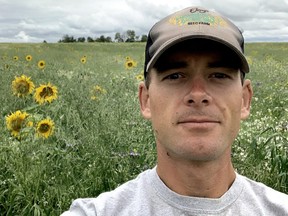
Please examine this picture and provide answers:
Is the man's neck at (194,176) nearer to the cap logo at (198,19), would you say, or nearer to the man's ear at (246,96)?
the man's ear at (246,96)

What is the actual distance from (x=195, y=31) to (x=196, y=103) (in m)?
0.21

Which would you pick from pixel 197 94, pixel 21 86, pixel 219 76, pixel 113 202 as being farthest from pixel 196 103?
pixel 21 86

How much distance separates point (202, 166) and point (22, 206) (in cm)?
208

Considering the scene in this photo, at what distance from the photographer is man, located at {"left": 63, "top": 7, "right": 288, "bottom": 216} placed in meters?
1.45

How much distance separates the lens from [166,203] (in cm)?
147

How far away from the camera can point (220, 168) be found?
5.08 ft

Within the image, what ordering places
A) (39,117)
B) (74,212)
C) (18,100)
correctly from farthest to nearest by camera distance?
(18,100) → (39,117) → (74,212)

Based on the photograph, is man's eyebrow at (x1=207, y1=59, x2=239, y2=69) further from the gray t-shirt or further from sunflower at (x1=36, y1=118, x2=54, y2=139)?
sunflower at (x1=36, y1=118, x2=54, y2=139)

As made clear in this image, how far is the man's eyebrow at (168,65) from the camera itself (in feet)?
4.99

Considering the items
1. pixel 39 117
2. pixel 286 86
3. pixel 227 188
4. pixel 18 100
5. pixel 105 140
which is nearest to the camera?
pixel 227 188

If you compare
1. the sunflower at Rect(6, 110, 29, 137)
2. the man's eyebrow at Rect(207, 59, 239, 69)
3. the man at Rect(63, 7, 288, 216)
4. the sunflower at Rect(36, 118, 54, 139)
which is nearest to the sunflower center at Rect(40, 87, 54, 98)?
the sunflower at Rect(6, 110, 29, 137)

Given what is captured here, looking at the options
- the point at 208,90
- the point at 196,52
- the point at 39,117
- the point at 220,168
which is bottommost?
the point at 39,117

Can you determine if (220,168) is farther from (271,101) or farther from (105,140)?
(271,101)

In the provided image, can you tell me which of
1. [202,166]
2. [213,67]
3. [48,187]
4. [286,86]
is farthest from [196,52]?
[286,86]
